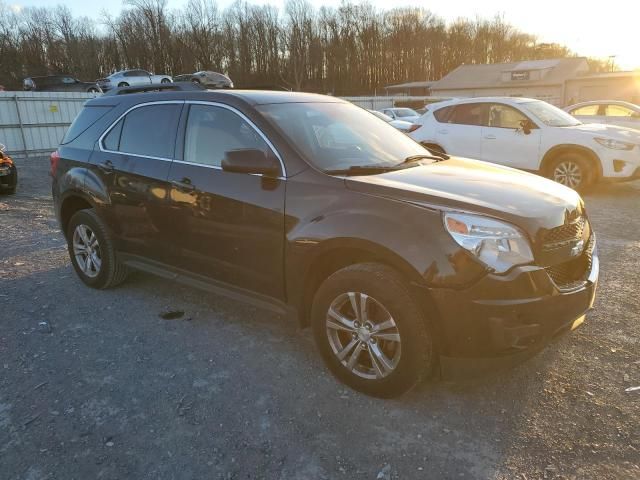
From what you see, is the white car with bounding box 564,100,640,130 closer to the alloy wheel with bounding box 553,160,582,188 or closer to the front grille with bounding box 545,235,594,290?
the alloy wheel with bounding box 553,160,582,188

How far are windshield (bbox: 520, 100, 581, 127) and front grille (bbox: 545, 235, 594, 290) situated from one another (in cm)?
703

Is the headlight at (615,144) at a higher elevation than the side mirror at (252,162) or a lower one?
lower

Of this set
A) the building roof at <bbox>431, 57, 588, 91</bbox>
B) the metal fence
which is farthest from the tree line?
the metal fence

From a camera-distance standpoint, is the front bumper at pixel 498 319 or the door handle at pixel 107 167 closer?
the front bumper at pixel 498 319

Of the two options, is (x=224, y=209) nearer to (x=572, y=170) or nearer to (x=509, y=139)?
(x=509, y=139)

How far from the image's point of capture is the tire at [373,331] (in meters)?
2.74

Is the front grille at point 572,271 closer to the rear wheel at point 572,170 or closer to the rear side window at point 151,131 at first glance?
the rear side window at point 151,131

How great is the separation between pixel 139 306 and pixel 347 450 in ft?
8.68

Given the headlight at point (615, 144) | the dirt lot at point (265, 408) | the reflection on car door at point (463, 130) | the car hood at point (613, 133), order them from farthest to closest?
the reflection on car door at point (463, 130)
the car hood at point (613, 133)
the headlight at point (615, 144)
the dirt lot at point (265, 408)

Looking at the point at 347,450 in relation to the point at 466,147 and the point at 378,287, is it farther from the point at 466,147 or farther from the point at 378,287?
the point at 466,147

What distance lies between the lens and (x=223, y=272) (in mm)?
3652

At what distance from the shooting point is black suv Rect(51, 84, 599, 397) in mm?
2637

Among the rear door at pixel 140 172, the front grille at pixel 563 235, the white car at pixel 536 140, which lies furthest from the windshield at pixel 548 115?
the rear door at pixel 140 172

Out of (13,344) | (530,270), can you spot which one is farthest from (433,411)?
(13,344)
